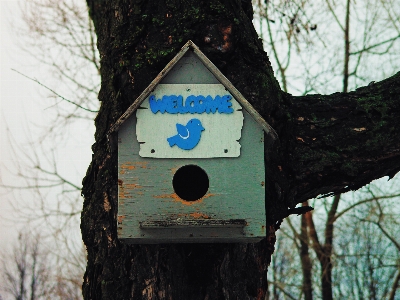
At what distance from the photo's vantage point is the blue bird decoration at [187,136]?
261cm

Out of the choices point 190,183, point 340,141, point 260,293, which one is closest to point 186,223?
point 190,183

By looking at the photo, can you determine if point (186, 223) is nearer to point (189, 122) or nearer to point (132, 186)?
point (132, 186)

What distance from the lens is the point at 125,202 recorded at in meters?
2.58

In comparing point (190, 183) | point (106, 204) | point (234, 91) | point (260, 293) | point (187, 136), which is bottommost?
point (260, 293)

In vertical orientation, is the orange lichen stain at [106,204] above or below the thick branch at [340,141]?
below

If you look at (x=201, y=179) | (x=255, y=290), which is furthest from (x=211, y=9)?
(x=255, y=290)

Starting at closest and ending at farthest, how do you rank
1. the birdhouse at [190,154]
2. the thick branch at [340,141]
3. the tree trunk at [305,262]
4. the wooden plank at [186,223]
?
the wooden plank at [186,223]
the birdhouse at [190,154]
the thick branch at [340,141]
the tree trunk at [305,262]

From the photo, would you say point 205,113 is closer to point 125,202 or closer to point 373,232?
point 125,202

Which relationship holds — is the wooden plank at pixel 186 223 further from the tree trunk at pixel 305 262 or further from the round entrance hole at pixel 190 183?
the tree trunk at pixel 305 262

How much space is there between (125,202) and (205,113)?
0.49 metres

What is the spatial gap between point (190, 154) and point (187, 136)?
0.24 ft

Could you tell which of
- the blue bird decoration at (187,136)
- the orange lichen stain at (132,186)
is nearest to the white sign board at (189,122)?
the blue bird decoration at (187,136)

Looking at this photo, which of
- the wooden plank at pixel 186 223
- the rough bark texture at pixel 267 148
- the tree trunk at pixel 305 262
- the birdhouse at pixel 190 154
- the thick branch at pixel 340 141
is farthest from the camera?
the tree trunk at pixel 305 262

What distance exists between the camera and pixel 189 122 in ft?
8.63
